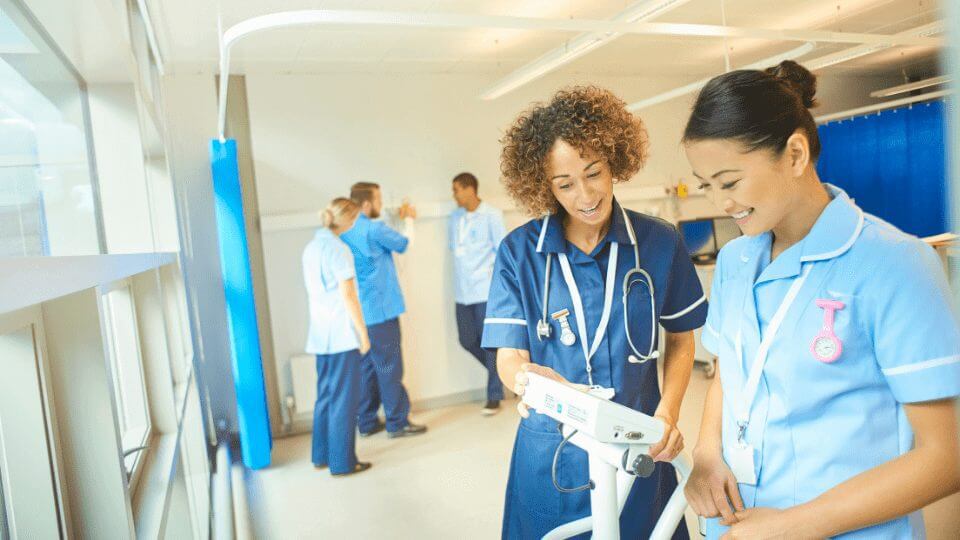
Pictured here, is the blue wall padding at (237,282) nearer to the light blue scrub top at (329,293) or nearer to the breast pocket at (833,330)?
the light blue scrub top at (329,293)

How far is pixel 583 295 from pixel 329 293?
2620 mm

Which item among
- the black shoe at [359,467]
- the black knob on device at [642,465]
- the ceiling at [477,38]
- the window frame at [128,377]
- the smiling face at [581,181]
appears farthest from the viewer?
the black shoe at [359,467]

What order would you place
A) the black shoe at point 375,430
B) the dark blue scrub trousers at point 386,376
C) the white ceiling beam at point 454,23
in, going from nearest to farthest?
1. the white ceiling beam at point 454,23
2. the dark blue scrub trousers at point 386,376
3. the black shoe at point 375,430

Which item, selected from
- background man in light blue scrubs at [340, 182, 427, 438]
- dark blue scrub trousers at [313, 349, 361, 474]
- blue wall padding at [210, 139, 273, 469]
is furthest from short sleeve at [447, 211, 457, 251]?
blue wall padding at [210, 139, 273, 469]

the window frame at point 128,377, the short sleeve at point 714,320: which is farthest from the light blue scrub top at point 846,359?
the window frame at point 128,377

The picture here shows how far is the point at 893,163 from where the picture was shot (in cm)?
651

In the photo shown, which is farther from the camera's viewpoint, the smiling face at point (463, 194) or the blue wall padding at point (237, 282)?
the smiling face at point (463, 194)

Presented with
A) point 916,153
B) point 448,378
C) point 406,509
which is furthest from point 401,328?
point 916,153

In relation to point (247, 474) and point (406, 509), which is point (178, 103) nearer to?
point (247, 474)

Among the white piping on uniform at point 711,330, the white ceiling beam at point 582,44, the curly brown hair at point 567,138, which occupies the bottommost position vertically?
the white piping on uniform at point 711,330

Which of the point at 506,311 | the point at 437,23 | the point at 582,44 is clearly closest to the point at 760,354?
the point at 506,311

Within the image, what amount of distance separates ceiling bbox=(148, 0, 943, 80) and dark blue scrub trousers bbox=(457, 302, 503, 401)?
6.22ft

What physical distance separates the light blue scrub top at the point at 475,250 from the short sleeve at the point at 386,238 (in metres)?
0.63

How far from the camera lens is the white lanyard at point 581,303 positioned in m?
1.55
